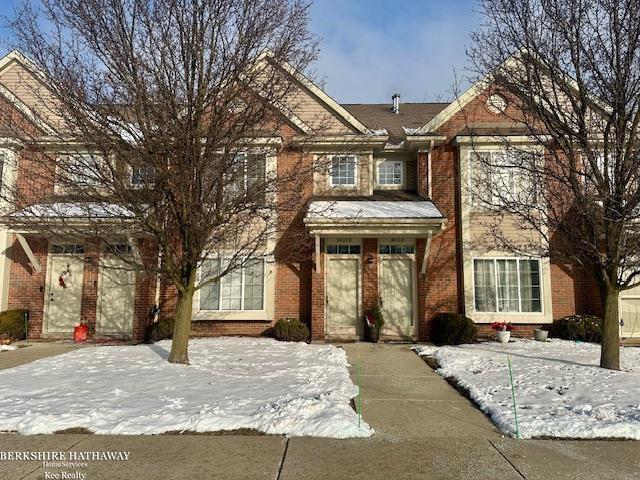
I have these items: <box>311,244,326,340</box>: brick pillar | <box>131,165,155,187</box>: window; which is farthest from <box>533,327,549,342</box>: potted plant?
<box>131,165,155,187</box>: window

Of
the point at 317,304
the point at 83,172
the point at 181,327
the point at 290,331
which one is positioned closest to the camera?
the point at 83,172

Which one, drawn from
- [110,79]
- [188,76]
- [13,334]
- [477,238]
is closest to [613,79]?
[477,238]

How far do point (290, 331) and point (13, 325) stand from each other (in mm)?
7352

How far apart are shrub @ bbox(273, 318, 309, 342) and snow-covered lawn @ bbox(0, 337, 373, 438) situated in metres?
1.91

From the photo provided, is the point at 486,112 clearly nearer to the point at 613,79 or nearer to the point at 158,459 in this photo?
the point at 613,79

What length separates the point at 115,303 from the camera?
39.5 ft

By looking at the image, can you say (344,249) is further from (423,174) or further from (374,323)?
(423,174)

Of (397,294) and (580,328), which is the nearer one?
(580,328)

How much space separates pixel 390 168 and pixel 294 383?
27.2 feet

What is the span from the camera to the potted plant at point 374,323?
11380 mm

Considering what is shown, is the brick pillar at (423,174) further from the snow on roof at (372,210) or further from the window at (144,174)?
the window at (144,174)

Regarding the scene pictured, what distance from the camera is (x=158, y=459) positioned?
4043mm

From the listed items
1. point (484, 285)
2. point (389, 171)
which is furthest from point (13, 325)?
point (484, 285)

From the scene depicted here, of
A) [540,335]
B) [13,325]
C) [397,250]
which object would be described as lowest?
[540,335]
